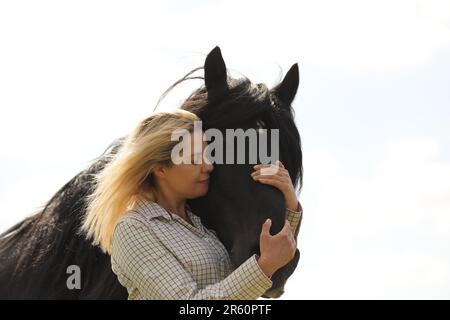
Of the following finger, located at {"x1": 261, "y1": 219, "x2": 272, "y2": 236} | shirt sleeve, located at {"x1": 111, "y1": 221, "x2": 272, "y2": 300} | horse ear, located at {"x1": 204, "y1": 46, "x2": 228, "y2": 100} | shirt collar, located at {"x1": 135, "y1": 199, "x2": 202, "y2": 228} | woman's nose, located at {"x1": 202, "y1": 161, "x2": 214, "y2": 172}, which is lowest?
shirt sleeve, located at {"x1": 111, "y1": 221, "x2": 272, "y2": 300}

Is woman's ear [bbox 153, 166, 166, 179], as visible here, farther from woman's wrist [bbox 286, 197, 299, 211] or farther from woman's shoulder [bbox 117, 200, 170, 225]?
woman's wrist [bbox 286, 197, 299, 211]

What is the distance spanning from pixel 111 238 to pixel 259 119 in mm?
796

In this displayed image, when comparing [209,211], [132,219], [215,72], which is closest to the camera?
[132,219]

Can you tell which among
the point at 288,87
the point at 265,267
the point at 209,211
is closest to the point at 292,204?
the point at 209,211

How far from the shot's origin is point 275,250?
338 centimetres

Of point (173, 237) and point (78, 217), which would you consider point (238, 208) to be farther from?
point (78, 217)

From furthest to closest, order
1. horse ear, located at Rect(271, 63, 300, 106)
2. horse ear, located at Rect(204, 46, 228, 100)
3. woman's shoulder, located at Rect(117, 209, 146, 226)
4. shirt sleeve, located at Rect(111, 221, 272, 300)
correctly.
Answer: horse ear, located at Rect(271, 63, 300, 106) < horse ear, located at Rect(204, 46, 228, 100) < woman's shoulder, located at Rect(117, 209, 146, 226) < shirt sleeve, located at Rect(111, 221, 272, 300)

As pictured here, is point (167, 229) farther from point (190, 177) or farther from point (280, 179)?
point (280, 179)

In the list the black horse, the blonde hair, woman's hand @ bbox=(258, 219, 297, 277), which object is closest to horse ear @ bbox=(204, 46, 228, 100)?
the black horse

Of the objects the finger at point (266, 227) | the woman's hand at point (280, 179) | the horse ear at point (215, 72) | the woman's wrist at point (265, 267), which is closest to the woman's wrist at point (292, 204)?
the woman's hand at point (280, 179)

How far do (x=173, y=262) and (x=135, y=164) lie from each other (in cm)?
45

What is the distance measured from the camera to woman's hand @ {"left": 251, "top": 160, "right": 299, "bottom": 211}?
367cm
